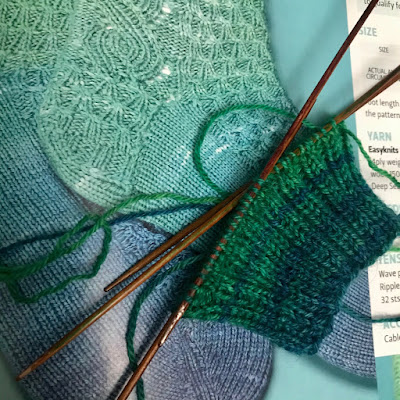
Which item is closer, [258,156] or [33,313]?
[33,313]

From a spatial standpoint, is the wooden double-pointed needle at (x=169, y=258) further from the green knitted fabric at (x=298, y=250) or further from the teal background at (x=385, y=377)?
the teal background at (x=385, y=377)

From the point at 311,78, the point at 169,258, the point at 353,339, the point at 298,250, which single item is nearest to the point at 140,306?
the point at 169,258

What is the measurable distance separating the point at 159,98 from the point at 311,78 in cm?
28

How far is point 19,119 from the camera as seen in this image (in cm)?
61

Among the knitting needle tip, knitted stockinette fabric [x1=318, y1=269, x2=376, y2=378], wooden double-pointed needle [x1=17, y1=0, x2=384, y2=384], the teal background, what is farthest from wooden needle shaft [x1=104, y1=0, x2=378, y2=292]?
the teal background

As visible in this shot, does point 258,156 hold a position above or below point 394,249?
above

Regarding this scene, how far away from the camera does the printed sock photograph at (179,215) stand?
1.95ft

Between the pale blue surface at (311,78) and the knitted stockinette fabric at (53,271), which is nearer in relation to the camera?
the knitted stockinette fabric at (53,271)

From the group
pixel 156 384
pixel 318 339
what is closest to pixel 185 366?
pixel 156 384

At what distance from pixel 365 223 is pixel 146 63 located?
1.41 feet

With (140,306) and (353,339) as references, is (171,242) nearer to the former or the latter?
(140,306)

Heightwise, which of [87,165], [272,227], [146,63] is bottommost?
[272,227]

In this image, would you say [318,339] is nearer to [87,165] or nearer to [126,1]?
[87,165]

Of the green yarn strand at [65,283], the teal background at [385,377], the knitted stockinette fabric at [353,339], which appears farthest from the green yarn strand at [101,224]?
the teal background at [385,377]
